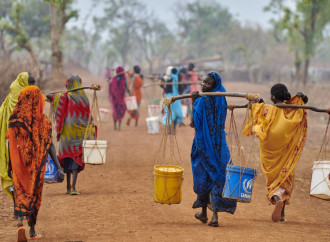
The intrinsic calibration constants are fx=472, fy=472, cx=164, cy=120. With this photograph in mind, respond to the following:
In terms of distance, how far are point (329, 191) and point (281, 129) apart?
36.3 inches

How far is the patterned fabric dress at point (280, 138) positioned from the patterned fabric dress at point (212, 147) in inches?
20.6

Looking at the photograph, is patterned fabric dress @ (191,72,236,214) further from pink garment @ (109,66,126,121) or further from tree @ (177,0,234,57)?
tree @ (177,0,234,57)

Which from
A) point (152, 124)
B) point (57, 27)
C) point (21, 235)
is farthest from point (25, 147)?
point (57, 27)

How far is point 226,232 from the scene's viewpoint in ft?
16.3

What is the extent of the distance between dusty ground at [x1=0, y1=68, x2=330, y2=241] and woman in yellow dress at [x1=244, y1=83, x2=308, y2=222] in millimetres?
487

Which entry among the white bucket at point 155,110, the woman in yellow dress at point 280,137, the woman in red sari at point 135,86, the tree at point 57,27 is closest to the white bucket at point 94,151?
the woman in yellow dress at point 280,137

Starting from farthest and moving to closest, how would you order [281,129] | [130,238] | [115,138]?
[115,138], [281,129], [130,238]

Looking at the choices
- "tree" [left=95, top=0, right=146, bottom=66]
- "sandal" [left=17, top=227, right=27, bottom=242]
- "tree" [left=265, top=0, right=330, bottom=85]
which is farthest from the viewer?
"tree" [left=95, top=0, right=146, bottom=66]

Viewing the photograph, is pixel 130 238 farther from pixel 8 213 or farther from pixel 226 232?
pixel 8 213

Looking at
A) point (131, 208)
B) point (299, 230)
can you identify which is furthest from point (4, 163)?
point (299, 230)

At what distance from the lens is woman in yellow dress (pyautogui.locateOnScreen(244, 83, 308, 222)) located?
5.61 m

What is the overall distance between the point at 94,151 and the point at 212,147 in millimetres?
2067

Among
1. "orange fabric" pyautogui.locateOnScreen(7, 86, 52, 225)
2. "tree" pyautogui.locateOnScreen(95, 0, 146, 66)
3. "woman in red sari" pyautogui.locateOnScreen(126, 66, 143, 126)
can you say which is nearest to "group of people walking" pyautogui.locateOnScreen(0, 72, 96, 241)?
"orange fabric" pyautogui.locateOnScreen(7, 86, 52, 225)

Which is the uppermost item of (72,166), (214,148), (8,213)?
(214,148)
